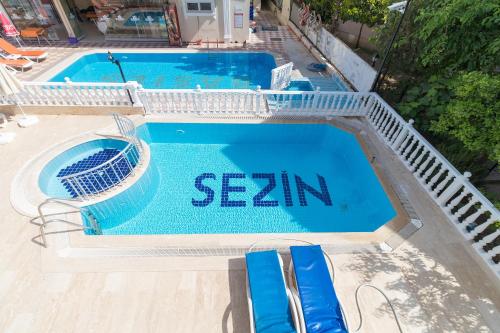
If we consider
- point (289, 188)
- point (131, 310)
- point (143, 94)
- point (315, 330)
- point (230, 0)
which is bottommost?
point (289, 188)

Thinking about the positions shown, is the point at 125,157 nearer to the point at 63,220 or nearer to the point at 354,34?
the point at 63,220

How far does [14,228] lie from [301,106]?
830cm

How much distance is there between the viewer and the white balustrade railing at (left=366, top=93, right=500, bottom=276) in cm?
429

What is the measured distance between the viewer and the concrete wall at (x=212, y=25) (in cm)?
1363

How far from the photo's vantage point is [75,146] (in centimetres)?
694

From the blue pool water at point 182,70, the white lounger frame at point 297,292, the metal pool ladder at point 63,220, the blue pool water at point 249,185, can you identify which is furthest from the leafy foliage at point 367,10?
the metal pool ladder at point 63,220

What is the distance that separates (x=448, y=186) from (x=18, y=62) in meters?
17.4

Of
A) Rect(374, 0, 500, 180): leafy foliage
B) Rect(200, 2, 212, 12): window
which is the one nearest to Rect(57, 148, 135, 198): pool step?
Rect(374, 0, 500, 180): leafy foliage

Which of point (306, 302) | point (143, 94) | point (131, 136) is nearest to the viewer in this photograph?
point (306, 302)

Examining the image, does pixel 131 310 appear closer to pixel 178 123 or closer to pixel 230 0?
pixel 178 123

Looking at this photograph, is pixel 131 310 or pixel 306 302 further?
pixel 131 310

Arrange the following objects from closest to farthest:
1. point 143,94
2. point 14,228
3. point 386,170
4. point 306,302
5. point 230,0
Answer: point 306,302
point 14,228
point 386,170
point 143,94
point 230,0

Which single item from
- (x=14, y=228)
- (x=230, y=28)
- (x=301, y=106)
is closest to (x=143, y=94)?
(x=14, y=228)

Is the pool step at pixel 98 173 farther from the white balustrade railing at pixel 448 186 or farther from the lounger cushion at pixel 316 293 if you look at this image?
the white balustrade railing at pixel 448 186
